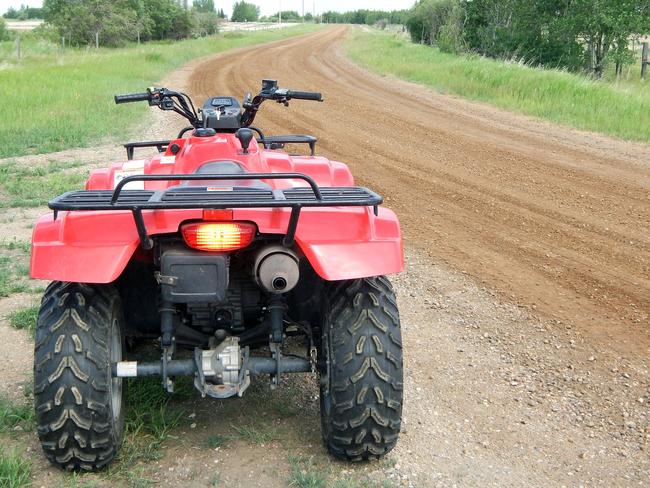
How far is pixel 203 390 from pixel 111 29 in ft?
127

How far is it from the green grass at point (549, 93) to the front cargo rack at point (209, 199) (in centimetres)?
1038

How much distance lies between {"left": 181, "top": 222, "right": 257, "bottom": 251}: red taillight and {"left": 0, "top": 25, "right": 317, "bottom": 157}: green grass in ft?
28.3

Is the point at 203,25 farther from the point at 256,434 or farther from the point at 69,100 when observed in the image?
the point at 256,434

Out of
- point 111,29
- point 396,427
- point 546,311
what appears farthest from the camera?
point 111,29

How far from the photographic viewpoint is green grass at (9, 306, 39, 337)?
185 inches

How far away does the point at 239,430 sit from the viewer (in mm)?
3467

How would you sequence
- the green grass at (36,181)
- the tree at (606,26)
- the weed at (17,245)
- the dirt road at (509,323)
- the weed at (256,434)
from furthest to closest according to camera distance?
the tree at (606,26) < the green grass at (36,181) < the weed at (17,245) < the weed at (256,434) < the dirt road at (509,323)

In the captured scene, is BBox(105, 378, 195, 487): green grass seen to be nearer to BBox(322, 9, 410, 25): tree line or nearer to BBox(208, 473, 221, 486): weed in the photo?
BBox(208, 473, 221, 486): weed

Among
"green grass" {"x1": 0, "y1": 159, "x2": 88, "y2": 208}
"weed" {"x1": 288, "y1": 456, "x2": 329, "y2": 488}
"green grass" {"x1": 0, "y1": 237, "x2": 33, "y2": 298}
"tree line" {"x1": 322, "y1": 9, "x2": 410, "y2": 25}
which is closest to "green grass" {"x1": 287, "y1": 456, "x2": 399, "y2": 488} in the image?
"weed" {"x1": 288, "y1": 456, "x2": 329, "y2": 488}

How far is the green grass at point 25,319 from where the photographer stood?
4688 mm

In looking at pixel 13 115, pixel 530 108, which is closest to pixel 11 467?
pixel 13 115

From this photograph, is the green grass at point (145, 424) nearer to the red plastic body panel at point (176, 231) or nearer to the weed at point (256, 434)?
the weed at point (256, 434)

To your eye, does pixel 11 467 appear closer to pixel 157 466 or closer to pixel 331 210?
pixel 157 466

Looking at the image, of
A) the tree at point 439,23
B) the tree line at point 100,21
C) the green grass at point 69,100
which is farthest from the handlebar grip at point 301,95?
the tree line at point 100,21
